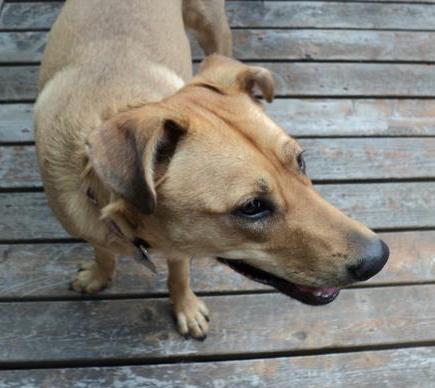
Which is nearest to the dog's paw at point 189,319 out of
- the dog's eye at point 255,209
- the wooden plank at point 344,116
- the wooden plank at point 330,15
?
the dog's eye at point 255,209

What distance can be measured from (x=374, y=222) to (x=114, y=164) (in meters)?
1.84

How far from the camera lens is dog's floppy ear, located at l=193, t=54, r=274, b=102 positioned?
194 centimetres

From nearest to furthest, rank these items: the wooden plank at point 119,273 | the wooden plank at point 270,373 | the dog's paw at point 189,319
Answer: the wooden plank at point 270,373, the dog's paw at point 189,319, the wooden plank at point 119,273

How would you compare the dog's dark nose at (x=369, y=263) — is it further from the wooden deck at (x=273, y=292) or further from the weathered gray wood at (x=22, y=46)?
the weathered gray wood at (x=22, y=46)

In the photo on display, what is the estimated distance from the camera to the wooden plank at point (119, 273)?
261cm

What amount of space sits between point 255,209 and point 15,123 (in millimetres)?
2079

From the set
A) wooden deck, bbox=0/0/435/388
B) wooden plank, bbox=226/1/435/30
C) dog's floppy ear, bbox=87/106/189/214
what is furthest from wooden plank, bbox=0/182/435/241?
wooden plank, bbox=226/1/435/30

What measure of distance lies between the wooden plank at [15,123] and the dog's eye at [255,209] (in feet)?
6.26

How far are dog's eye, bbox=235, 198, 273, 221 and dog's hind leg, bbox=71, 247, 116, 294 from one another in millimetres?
1035

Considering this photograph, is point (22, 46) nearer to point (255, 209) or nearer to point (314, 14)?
point (314, 14)

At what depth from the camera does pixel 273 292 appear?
2641 millimetres

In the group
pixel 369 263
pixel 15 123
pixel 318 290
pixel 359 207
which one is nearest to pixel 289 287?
pixel 318 290

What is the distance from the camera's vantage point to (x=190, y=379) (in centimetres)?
238

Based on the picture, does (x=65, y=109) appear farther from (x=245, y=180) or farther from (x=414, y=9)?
(x=414, y=9)
